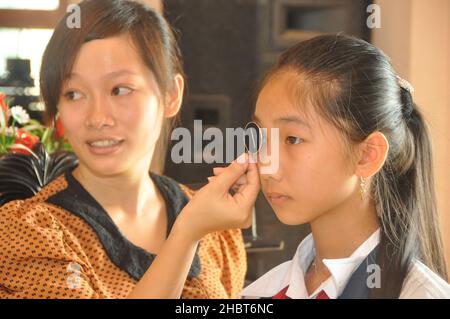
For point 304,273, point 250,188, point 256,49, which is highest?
point 256,49

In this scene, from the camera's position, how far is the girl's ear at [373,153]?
2.30ft

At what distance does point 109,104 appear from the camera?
2.47 feet

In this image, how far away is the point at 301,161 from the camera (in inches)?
27.7

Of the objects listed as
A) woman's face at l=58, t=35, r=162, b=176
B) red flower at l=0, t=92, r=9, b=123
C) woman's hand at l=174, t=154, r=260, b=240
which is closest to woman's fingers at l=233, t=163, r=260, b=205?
woman's hand at l=174, t=154, r=260, b=240

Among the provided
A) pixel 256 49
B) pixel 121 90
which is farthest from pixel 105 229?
pixel 256 49

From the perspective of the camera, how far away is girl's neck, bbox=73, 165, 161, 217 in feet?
2.67

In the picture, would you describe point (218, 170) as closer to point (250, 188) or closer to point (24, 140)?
point (250, 188)

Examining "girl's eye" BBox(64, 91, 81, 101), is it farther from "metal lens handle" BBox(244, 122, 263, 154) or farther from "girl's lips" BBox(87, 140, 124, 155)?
"metal lens handle" BBox(244, 122, 263, 154)

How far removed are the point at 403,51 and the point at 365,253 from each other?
20 cm

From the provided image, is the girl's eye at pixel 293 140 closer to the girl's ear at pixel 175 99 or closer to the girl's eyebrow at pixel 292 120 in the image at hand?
the girl's eyebrow at pixel 292 120

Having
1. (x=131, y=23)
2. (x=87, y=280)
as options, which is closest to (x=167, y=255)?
(x=87, y=280)

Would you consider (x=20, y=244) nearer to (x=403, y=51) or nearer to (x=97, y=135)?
(x=97, y=135)

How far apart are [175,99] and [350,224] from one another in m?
0.23

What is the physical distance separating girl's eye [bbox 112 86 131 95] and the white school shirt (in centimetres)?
24
